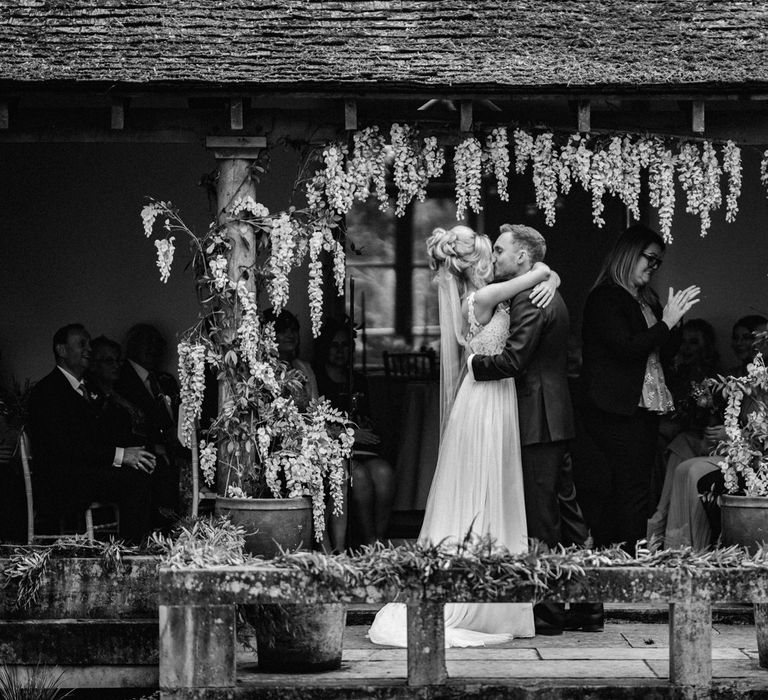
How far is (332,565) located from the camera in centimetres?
670

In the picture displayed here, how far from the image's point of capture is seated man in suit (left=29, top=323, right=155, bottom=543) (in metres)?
8.77

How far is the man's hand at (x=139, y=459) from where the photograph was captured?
8977mm

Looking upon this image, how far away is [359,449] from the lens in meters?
9.50

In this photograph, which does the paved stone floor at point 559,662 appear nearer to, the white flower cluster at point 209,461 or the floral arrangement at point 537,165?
the white flower cluster at point 209,461

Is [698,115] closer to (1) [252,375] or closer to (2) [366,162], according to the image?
(2) [366,162]

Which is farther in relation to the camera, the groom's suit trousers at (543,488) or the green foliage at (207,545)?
the groom's suit trousers at (543,488)

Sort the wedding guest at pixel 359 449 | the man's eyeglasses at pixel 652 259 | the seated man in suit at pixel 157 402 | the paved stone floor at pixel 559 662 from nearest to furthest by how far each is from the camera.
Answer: the paved stone floor at pixel 559 662
the man's eyeglasses at pixel 652 259
the wedding guest at pixel 359 449
the seated man in suit at pixel 157 402

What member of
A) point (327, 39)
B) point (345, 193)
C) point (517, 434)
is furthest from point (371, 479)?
point (327, 39)

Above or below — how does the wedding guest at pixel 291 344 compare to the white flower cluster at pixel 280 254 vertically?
below

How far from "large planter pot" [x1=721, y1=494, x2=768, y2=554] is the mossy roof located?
2.34 metres

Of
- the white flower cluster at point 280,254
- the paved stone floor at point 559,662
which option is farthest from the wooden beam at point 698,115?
the paved stone floor at point 559,662

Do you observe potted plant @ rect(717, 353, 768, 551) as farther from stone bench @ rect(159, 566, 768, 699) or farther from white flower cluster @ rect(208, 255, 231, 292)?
white flower cluster @ rect(208, 255, 231, 292)

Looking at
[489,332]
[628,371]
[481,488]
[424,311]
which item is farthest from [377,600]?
[424,311]

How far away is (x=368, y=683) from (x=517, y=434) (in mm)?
1891
